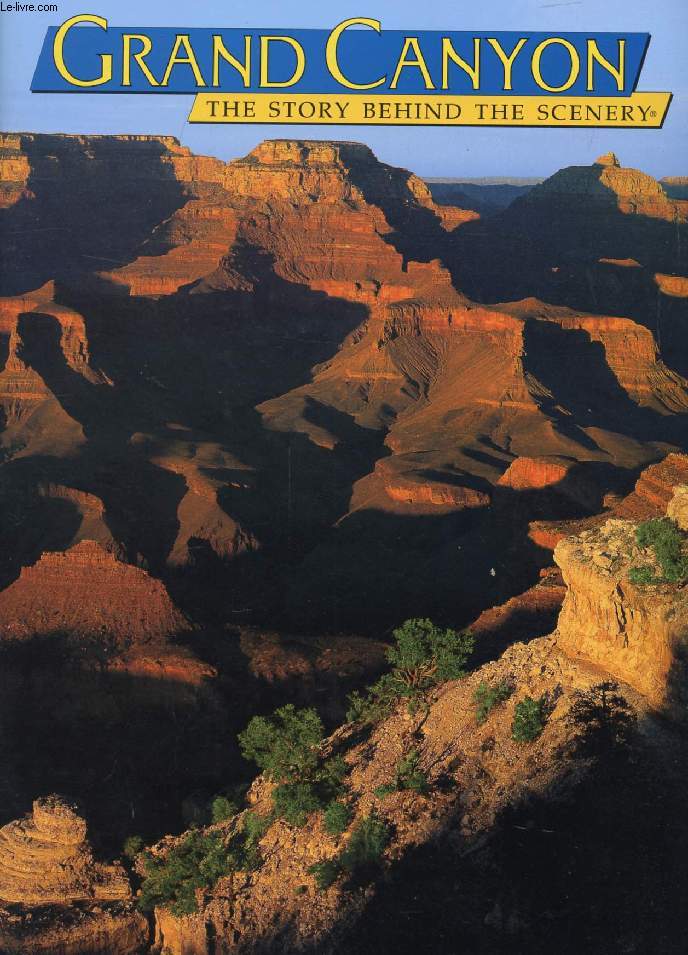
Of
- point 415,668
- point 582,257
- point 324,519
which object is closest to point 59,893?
point 415,668

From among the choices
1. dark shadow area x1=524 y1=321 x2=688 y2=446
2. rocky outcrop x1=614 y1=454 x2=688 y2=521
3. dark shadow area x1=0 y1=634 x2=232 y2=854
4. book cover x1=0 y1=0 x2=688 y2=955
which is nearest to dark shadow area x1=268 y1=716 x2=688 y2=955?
book cover x1=0 y1=0 x2=688 y2=955

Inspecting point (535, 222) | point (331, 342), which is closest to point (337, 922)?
point (331, 342)

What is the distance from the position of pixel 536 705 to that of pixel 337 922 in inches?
179

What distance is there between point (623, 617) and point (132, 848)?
47.5 ft

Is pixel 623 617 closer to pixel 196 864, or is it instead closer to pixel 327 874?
pixel 327 874

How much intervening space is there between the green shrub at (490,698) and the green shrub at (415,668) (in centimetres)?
277

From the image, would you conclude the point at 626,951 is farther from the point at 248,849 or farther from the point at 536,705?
the point at 248,849

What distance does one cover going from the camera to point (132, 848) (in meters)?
29.3

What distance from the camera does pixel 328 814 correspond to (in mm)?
21609

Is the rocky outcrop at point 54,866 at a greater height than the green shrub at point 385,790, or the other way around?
the green shrub at point 385,790

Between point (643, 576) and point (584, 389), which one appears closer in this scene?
point (643, 576)

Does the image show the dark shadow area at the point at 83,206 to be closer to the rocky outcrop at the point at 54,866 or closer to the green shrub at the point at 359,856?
the rocky outcrop at the point at 54,866

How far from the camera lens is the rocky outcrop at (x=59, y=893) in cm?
2627

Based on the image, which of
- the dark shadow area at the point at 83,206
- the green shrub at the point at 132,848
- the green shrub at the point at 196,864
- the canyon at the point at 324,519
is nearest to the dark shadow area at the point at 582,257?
the canyon at the point at 324,519
